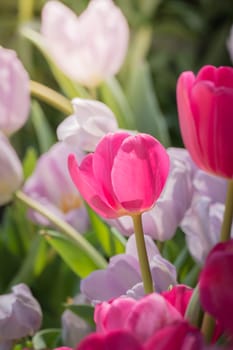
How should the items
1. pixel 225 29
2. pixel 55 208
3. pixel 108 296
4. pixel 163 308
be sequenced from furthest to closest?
1. pixel 225 29
2. pixel 55 208
3. pixel 108 296
4. pixel 163 308

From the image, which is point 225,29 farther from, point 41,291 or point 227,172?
point 227,172

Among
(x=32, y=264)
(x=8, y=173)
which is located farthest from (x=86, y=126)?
(x=32, y=264)

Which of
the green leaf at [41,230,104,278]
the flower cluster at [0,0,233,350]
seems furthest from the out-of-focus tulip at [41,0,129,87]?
the green leaf at [41,230,104,278]

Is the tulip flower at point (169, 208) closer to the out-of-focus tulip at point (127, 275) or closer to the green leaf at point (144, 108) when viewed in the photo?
the out-of-focus tulip at point (127, 275)

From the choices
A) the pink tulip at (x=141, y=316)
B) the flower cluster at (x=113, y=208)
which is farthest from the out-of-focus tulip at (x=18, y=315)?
the pink tulip at (x=141, y=316)

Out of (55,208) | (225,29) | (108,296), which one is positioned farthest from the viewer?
(225,29)

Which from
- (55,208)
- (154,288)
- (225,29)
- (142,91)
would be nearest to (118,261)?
(154,288)
